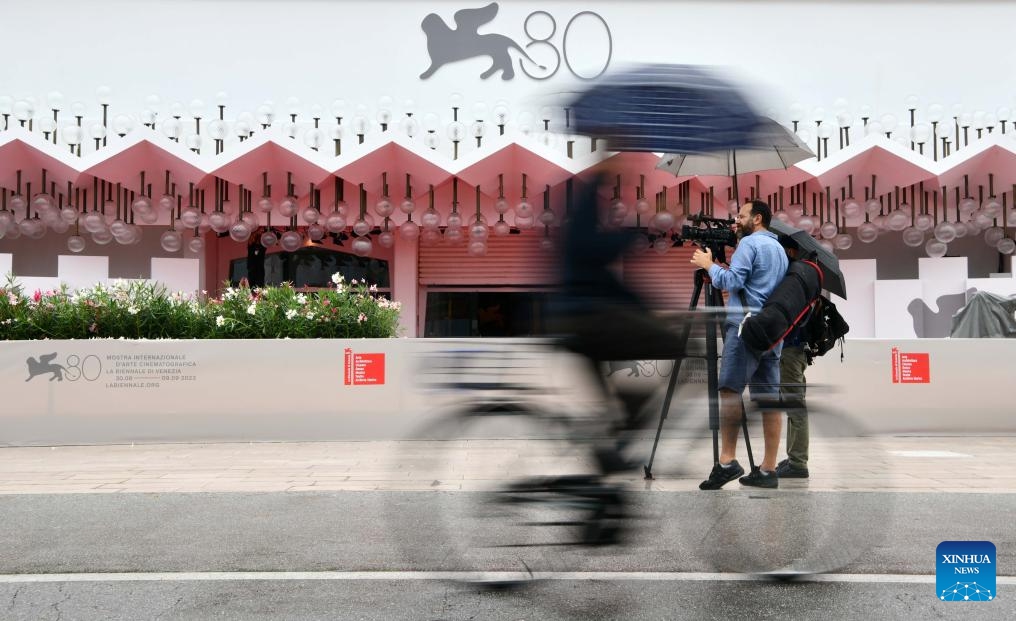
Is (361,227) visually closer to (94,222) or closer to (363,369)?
(94,222)

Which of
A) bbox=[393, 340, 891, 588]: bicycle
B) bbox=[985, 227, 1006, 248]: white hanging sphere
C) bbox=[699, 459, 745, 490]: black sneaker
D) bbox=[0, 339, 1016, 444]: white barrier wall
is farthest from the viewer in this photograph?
bbox=[985, 227, 1006, 248]: white hanging sphere

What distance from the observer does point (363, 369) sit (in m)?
8.30

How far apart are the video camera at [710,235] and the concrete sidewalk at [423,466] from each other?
1.17 metres

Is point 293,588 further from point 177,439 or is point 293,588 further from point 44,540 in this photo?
point 177,439

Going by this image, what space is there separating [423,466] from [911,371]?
23.5 feet

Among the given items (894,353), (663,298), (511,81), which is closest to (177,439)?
(511,81)

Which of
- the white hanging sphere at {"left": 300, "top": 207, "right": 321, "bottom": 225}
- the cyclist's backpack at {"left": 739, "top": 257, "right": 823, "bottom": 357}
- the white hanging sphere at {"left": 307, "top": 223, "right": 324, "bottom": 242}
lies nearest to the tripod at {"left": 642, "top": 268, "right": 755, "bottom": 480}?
the cyclist's backpack at {"left": 739, "top": 257, "right": 823, "bottom": 357}

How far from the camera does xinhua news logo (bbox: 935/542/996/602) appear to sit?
3.11m

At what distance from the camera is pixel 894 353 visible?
859 cm

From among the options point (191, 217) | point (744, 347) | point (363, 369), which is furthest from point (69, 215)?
point (744, 347)

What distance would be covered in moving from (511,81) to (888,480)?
20.7ft

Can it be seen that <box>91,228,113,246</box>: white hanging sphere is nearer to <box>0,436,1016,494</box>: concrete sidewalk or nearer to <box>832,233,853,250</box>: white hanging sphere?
<box>0,436,1016,494</box>: concrete sidewalk

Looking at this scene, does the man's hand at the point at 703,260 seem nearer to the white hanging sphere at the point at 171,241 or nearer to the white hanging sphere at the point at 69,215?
the white hanging sphere at the point at 171,241

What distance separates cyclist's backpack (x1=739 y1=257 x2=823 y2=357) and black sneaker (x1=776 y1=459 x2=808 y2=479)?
59cm
